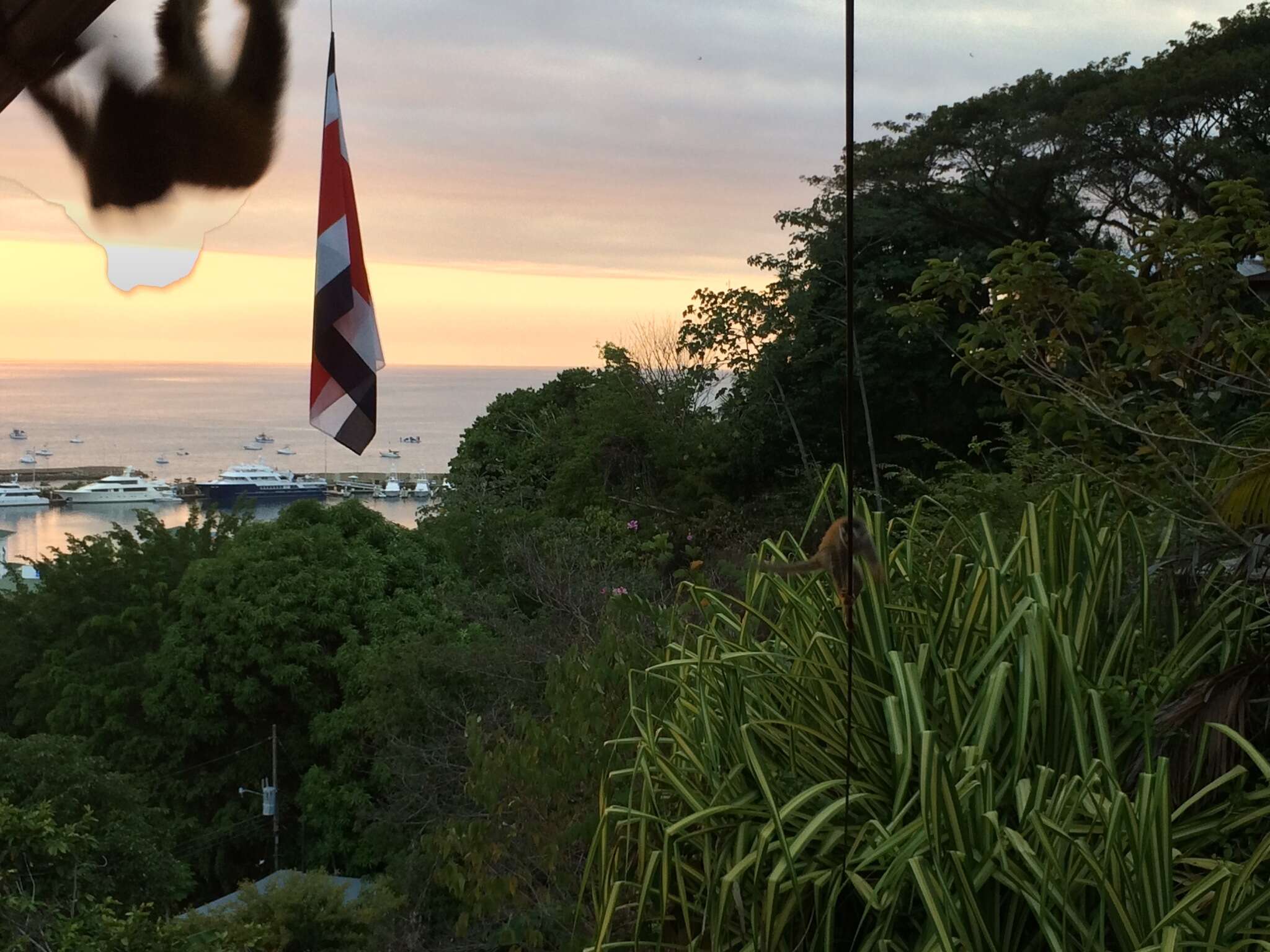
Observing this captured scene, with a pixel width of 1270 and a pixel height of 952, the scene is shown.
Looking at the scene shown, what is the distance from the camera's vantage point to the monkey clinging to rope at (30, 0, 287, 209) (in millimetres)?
1345

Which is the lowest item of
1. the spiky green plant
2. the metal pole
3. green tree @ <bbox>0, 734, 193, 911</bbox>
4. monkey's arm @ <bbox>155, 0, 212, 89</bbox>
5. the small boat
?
the metal pole

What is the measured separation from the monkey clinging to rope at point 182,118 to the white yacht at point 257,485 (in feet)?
99.6

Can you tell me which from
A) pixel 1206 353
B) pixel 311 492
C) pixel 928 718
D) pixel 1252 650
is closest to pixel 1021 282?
pixel 1206 353

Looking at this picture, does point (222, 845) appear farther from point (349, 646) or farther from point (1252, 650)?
point (1252, 650)

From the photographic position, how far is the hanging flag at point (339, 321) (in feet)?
7.63

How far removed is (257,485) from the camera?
3200cm

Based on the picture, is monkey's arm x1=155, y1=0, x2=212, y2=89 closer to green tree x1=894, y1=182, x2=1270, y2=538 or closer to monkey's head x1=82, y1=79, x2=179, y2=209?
monkey's head x1=82, y1=79, x2=179, y2=209

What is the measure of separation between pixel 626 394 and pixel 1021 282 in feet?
45.3

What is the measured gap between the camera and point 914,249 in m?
15.4

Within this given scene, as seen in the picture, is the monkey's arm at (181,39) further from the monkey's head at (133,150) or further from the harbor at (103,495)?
the harbor at (103,495)

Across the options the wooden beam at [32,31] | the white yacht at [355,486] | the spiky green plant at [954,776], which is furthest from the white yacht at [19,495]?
the wooden beam at [32,31]

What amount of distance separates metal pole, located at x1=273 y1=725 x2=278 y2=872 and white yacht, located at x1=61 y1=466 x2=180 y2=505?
22747 mm

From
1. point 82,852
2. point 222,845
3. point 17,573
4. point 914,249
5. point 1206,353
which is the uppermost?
point 914,249

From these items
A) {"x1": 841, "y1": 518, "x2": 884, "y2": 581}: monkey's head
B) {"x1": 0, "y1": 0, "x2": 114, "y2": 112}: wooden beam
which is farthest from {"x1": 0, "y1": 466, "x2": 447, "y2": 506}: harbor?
{"x1": 0, "y1": 0, "x2": 114, "y2": 112}: wooden beam
